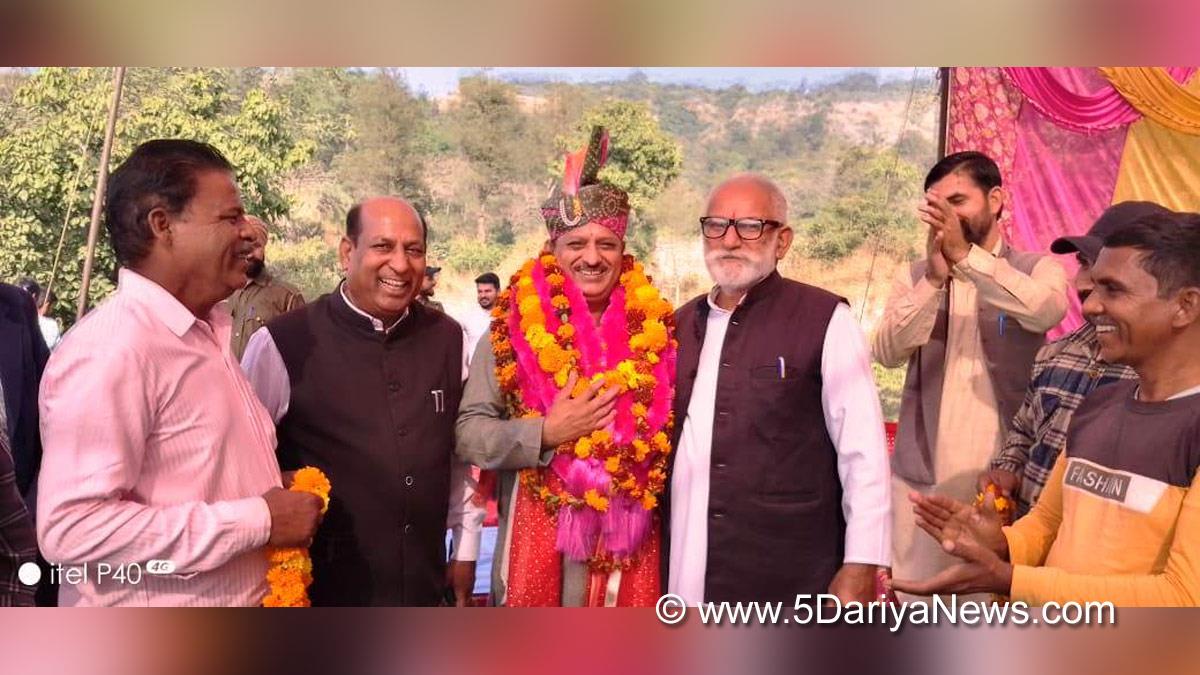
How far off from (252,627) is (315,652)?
0.22 meters

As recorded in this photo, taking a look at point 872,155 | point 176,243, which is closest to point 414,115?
point 872,155

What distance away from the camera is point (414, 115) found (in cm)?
1153

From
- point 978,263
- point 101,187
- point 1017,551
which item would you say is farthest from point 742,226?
point 101,187

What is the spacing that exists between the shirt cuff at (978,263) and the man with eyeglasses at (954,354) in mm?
166

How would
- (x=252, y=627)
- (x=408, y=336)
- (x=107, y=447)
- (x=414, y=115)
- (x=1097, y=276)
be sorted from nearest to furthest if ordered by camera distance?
1. (x=107, y=447)
2. (x=1097, y=276)
3. (x=252, y=627)
4. (x=408, y=336)
5. (x=414, y=115)

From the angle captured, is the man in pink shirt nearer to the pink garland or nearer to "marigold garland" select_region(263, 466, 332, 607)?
"marigold garland" select_region(263, 466, 332, 607)

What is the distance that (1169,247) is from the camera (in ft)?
8.11

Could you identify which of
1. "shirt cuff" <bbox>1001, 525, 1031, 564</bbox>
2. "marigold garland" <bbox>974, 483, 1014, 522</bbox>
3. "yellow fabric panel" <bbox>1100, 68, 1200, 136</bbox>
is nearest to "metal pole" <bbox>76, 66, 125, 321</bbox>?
"marigold garland" <bbox>974, 483, 1014, 522</bbox>

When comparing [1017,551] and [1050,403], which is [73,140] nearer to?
[1050,403]

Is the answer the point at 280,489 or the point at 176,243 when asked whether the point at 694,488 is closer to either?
the point at 280,489

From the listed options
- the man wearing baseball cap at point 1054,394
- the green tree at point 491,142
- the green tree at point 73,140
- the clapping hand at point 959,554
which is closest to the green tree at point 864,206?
the green tree at point 491,142

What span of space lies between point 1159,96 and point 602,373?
5704 mm

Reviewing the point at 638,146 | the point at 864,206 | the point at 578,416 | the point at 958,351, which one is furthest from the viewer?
the point at 638,146

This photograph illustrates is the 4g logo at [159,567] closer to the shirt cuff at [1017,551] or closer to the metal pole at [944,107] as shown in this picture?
the shirt cuff at [1017,551]
